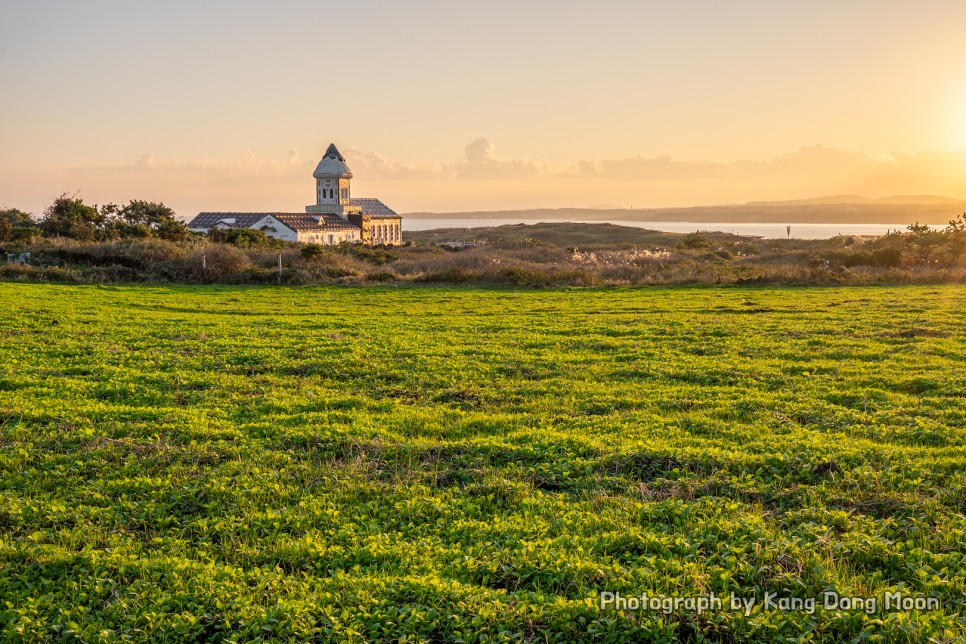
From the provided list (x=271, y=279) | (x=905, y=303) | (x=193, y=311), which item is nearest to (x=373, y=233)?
(x=271, y=279)

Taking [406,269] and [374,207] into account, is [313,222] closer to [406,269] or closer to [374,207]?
[374,207]

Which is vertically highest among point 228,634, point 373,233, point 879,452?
point 373,233

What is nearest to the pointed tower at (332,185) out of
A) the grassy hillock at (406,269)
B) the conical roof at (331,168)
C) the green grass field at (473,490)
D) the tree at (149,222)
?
the conical roof at (331,168)

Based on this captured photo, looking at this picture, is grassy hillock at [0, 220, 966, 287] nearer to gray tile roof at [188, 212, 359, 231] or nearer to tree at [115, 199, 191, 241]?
tree at [115, 199, 191, 241]

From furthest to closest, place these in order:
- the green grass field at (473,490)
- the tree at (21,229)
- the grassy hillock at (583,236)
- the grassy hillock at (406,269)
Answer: the grassy hillock at (583,236), the tree at (21,229), the grassy hillock at (406,269), the green grass field at (473,490)

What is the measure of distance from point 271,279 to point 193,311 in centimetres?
1672

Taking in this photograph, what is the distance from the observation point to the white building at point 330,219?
4281 inches

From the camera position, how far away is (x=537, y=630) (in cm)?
665

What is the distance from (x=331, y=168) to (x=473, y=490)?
132 m

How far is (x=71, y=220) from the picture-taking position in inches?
3091

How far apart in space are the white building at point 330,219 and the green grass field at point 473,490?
302 ft

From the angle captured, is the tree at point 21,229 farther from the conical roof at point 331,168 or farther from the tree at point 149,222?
the conical roof at point 331,168

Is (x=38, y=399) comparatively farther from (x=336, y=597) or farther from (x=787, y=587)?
(x=787, y=587)

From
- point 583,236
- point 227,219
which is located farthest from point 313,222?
point 583,236
